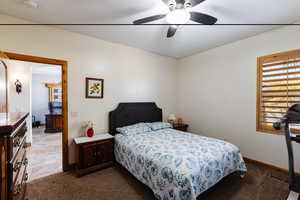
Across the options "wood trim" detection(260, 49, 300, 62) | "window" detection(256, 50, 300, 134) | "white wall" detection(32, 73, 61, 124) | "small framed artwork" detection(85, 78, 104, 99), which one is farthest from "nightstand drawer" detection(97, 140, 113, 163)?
"white wall" detection(32, 73, 61, 124)

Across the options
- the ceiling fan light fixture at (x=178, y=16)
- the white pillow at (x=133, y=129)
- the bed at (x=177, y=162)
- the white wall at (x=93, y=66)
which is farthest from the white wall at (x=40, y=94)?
the ceiling fan light fixture at (x=178, y=16)

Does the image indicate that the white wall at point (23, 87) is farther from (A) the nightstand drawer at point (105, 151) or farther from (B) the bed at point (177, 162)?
(B) the bed at point (177, 162)

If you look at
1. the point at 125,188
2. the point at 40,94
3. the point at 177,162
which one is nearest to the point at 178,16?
the point at 177,162

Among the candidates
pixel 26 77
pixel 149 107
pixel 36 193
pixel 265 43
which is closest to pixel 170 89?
pixel 149 107

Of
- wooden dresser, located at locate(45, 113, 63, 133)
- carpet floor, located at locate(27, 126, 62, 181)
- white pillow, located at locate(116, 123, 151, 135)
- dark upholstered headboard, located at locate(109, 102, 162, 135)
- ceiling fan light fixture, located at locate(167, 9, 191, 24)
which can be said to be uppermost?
ceiling fan light fixture, located at locate(167, 9, 191, 24)

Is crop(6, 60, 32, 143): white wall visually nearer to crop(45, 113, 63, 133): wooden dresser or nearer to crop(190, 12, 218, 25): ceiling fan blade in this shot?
crop(45, 113, 63, 133): wooden dresser

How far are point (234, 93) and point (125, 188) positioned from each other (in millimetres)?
2946

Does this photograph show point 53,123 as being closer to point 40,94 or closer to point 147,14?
point 40,94

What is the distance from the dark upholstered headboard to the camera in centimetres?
304

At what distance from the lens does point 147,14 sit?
6.95 feet

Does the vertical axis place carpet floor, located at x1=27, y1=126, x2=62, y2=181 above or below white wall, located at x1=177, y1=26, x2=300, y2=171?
below

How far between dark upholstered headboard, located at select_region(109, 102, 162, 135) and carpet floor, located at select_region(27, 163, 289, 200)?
3.39 feet

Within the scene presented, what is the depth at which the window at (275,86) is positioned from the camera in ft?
7.59

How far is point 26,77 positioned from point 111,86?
2867 millimetres
